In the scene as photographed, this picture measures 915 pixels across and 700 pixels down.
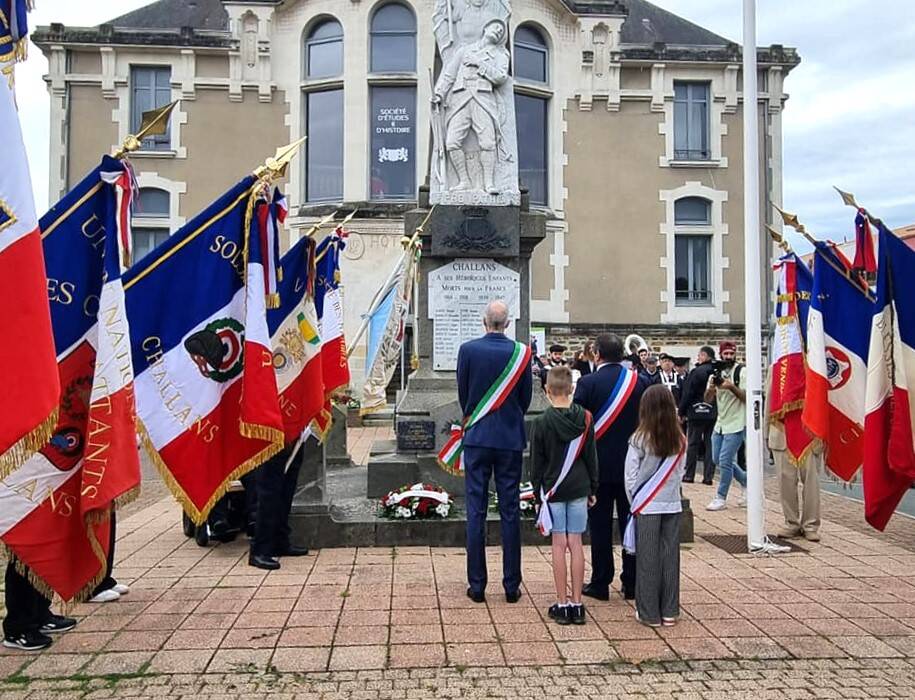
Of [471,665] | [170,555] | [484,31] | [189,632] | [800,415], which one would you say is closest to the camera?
[471,665]

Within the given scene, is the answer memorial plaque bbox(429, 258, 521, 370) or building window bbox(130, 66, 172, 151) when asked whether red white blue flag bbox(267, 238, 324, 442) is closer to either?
memorial plaque bbox(429, 258, 521, 370)

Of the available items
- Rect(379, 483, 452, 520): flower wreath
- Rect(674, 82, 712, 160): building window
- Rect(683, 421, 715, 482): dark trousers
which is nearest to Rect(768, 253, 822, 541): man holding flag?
Rect(683, 421, 715, 482): dark trousers

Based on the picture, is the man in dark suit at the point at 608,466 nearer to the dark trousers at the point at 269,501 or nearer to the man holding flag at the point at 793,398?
the dark trousers at the point at 269,501

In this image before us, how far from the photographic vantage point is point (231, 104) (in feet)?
72.7

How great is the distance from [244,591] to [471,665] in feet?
7.14

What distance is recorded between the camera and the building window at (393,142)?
850 inches

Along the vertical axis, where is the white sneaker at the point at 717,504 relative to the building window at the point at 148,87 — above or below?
below

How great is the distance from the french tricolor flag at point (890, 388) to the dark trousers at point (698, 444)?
4.63m

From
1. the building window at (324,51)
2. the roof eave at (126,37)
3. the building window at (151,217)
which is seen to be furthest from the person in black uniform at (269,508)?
the roof eave at (126,37)

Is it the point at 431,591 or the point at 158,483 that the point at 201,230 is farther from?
the point at 158,483

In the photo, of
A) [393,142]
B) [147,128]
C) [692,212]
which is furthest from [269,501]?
[692,212]

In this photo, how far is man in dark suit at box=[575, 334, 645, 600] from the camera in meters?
5.59

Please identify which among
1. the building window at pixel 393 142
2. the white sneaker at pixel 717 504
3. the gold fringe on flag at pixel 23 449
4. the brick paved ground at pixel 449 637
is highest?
the building window at pixel 393 142

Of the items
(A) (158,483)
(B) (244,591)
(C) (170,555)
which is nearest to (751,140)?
(B) (244,591)
